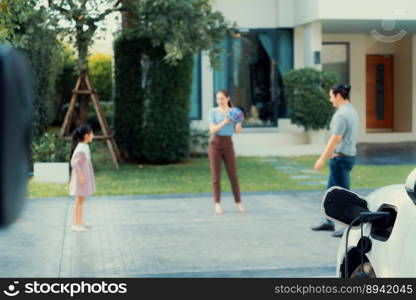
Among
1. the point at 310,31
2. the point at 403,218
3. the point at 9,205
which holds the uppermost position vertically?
the point at 310,31

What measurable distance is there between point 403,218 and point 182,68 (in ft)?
45.6

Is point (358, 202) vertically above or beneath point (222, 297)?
above

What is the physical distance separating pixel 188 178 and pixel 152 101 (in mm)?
2659

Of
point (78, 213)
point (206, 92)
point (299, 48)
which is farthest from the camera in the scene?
point (299, 48)

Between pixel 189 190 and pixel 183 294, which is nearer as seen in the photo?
pixel 183 294

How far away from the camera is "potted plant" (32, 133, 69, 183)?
47.2ft

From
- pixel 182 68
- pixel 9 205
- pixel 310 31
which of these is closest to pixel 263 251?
pixel 9 205

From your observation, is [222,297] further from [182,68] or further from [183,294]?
[182,68]

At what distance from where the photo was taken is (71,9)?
13.8m

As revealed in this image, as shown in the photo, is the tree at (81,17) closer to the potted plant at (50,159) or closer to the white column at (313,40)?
the potted plant at (50,159)

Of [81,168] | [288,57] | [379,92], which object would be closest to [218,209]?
[81,168]

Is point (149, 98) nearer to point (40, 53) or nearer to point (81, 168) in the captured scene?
point (40, 53)

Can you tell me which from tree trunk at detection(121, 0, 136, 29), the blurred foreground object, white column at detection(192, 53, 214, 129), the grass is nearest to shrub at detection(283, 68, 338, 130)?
the grass

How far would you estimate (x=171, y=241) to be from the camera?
878 cm
